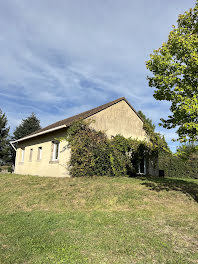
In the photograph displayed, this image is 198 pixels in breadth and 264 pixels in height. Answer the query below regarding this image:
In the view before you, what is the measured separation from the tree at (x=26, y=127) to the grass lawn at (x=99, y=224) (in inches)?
987

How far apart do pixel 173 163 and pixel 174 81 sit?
12.3 m

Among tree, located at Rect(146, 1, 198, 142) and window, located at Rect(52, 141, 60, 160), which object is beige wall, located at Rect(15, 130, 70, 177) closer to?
window, located at Rect(52, 141, 60, 160)

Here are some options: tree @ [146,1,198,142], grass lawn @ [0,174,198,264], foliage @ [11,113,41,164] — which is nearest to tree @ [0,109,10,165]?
foliage @ [11,113,41,164]

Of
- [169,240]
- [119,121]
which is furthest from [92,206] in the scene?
[119,121]

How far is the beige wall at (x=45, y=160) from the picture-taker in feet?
40.2

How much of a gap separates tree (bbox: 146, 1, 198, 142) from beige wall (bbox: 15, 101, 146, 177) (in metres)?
6.34

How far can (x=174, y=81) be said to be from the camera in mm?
7121

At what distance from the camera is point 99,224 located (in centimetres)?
509

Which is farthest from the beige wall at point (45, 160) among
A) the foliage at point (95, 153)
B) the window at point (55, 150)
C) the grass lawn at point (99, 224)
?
the grass lawn at point (99, 224)

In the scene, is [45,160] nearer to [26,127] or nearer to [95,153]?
[95,153]

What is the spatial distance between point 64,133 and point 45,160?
307 cm

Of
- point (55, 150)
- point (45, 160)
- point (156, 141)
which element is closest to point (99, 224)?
point (55, 150)

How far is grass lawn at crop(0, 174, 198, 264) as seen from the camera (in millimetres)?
3504

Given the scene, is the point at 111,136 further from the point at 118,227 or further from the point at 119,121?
the point at 118,227
